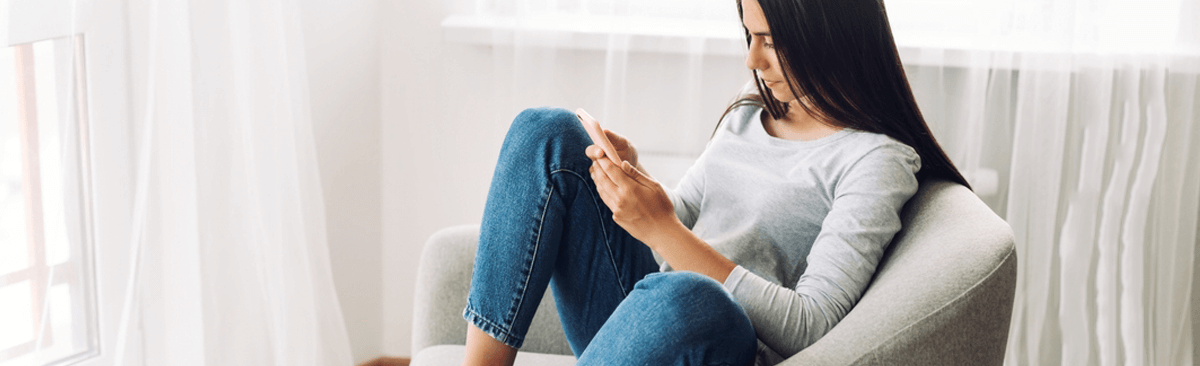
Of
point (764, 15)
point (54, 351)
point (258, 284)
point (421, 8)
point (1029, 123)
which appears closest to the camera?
point (764, 15)

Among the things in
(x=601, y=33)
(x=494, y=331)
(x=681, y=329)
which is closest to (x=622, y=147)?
(x=494, y=331)

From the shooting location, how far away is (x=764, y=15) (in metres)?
1.10

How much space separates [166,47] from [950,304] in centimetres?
103

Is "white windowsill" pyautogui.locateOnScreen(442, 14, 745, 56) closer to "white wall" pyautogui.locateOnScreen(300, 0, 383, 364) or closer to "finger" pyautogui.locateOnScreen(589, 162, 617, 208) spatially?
"white wall" pyautogui.locateOnScreen(300, 0, 383, 364)

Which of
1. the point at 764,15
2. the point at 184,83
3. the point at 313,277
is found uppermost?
the point at 764,15

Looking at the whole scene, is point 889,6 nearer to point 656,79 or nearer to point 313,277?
point 656,79

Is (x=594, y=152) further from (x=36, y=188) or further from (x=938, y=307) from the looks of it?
(x=36, y=188)

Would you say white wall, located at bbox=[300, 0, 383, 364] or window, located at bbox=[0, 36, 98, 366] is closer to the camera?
window, located at bbox=[0, 36, 98, 366]

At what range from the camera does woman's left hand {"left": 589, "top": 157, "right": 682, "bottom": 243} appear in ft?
3.46

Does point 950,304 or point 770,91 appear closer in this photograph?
point 950,304

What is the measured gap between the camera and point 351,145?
189cm

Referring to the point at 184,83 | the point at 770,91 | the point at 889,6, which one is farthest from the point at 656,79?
the point at 184,83

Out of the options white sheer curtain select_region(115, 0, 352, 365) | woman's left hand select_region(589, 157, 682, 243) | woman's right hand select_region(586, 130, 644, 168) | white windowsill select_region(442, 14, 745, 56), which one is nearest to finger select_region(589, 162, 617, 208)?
woman's left hand select_region(589, 157, 682, 243)

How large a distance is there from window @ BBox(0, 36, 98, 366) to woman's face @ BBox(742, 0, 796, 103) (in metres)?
0.81
